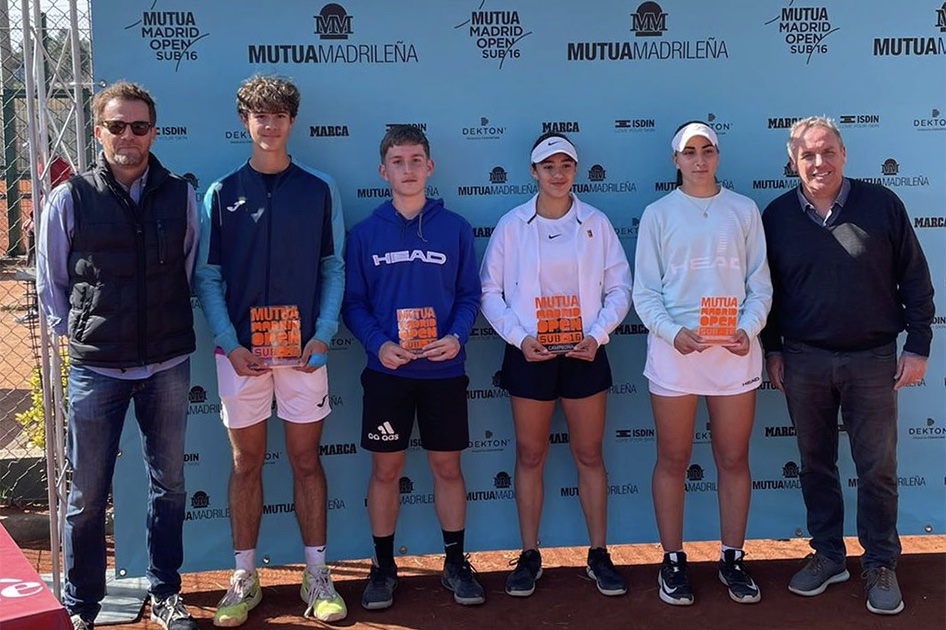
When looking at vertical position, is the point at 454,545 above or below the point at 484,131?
below

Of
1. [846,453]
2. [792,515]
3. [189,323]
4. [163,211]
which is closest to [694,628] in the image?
[792,515]

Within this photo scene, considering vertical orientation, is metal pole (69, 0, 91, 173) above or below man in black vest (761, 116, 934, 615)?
above

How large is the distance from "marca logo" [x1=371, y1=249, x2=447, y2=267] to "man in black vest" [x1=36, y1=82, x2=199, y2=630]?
2.82ft

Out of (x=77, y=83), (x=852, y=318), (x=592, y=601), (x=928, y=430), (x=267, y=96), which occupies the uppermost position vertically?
(x=77, y=83)

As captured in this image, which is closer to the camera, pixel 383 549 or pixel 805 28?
pixel 383 549

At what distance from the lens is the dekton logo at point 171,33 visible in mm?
3965

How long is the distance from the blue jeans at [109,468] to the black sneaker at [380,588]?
2.75 feet

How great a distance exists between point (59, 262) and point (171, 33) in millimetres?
1340

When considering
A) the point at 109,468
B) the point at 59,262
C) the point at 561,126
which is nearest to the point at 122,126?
the point at 59,262

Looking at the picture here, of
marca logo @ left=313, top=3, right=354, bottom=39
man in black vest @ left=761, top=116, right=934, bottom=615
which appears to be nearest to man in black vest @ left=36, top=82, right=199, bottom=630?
marca logo @ left=313, top=3, right=354, bottom=39

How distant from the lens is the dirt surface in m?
3.71

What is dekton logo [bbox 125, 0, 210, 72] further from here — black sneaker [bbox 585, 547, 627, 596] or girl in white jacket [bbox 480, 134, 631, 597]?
black sneaker [bbox 585, 547, 627, 596]

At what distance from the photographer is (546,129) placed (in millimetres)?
4242

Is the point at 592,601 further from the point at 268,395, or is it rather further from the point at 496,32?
the point at 496,32
